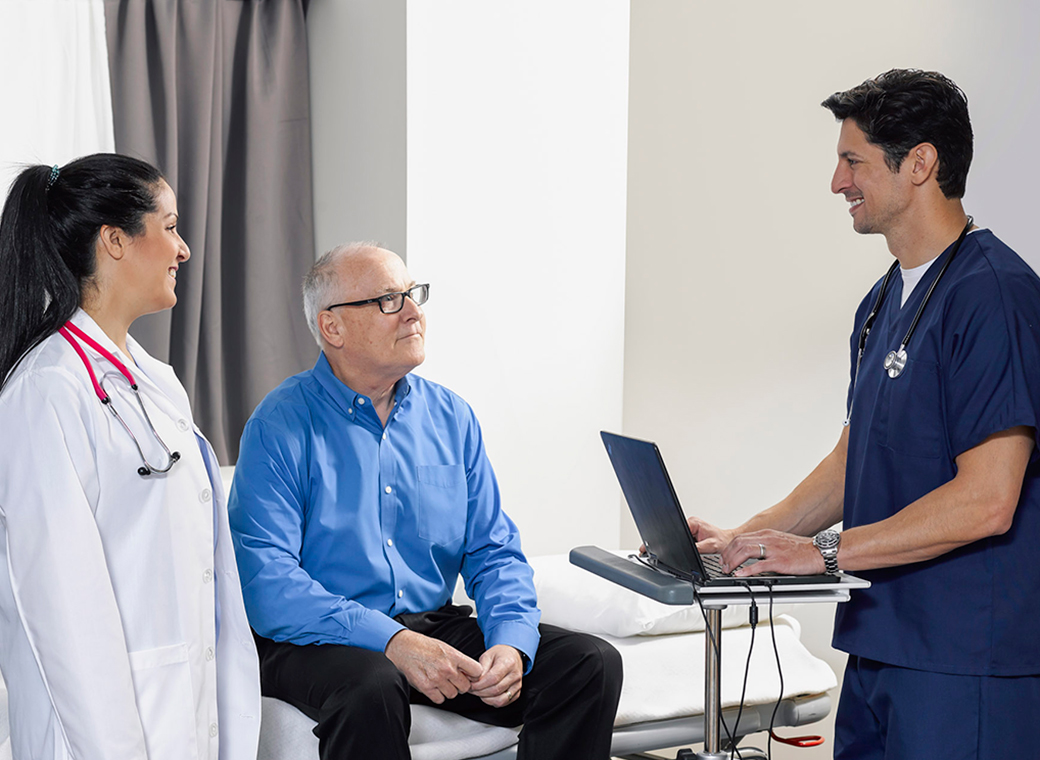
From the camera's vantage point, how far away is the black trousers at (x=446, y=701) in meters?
1.82

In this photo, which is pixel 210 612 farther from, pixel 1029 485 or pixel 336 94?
pixel 336 94

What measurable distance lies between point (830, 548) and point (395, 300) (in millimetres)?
1025

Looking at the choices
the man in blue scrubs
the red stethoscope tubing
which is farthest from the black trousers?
the red stethoscope tubing

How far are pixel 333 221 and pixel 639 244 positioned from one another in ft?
4.06

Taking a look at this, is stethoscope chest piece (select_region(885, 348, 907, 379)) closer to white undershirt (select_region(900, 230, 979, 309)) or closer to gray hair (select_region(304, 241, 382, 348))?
white undershirt (select_region(900, 230, 979, 309))

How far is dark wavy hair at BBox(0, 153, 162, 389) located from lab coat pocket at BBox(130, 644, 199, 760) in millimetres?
447

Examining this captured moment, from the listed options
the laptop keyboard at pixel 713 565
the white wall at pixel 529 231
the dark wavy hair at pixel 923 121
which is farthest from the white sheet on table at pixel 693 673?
the dark wavy hair at pixel 923 121

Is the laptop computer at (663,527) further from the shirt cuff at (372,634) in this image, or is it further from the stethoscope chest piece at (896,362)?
the shirt cuff at (372,634)

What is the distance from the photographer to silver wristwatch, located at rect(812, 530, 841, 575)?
160cm

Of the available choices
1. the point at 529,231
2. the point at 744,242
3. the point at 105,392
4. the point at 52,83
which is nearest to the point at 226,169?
the point at 52,83

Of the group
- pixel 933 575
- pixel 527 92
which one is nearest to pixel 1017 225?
pixel 527 92

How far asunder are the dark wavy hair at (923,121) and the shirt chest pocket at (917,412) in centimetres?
29

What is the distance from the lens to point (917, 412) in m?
1.62

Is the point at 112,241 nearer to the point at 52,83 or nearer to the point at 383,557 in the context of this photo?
the point at 383,557
